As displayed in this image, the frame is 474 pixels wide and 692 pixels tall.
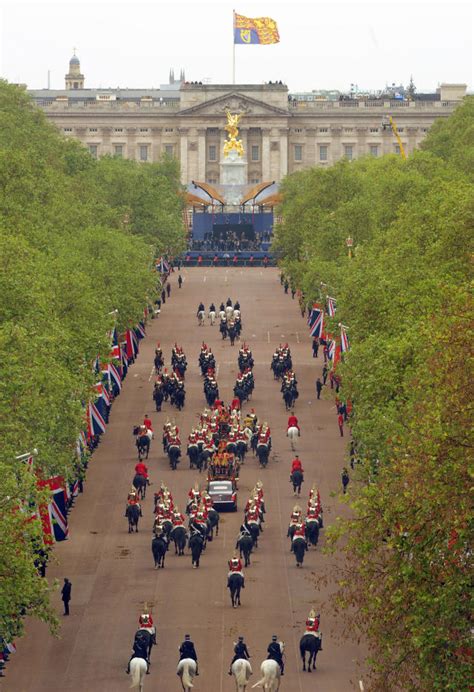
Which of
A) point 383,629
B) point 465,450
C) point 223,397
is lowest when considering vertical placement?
point 223,397

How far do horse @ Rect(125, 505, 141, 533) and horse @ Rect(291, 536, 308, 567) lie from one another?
7.03 meters

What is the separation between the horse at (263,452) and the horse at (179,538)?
50.3 ft

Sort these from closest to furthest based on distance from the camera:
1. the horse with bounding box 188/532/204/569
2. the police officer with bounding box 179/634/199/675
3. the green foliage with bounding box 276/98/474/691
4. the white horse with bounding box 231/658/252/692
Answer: the green foliage with bounding box 276/98/474/691 → the white horse with bounding box 231/658/252/692 → the police officer with bounding box 179/634/199/675 → the horse with bounding box 188/532/204/569

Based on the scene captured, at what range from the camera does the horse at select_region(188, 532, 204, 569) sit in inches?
2613

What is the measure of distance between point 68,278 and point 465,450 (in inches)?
1778

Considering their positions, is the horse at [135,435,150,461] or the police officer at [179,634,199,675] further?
the horse at [135,435,150,461]

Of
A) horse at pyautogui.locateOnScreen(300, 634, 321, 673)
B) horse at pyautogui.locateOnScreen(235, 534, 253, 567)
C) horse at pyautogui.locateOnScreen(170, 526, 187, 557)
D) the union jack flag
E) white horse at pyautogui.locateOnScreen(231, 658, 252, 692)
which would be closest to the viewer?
white horse at pyautogui.locateOnScreen(231, 658, 252, 692)

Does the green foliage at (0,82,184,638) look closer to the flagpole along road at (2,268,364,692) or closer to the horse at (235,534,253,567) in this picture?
the flagpole along road at (2,268,364,692)

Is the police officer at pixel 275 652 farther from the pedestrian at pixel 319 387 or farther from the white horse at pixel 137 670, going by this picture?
the pedestrian at pixel 319 387

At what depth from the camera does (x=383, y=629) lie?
43.8 m

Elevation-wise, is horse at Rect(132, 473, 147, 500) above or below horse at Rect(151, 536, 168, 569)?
below

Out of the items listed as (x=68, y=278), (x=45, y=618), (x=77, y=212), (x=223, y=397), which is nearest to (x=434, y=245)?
(x=68, y=278)

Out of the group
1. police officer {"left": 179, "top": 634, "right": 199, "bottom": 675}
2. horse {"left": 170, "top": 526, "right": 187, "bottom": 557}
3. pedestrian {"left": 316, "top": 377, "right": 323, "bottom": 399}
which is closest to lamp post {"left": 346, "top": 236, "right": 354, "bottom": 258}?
pedestrian {"left": 316, "top": 377, "right": 323, "bottom": 399}

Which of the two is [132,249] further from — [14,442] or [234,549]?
[14,442]
